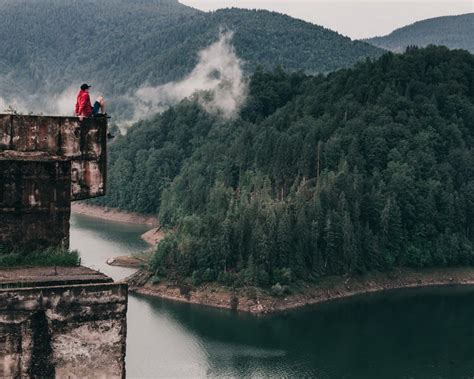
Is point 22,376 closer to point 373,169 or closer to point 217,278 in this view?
point 217,278

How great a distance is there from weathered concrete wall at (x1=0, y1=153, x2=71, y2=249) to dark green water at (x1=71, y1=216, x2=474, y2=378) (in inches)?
1677

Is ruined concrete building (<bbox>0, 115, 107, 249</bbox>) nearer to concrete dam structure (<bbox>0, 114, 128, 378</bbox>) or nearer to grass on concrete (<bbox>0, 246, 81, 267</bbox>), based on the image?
concrete dam structure (<bbox>0, 114, 128, 378</bbox>)

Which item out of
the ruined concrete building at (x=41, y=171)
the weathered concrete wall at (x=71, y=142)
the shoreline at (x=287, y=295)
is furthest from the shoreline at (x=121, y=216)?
the ruined concrete building at (x=41, y=171)

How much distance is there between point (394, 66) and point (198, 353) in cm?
5929

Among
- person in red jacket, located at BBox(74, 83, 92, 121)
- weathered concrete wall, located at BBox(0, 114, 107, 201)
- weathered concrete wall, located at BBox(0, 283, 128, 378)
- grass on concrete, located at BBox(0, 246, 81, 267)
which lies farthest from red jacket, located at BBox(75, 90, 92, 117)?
→ weathered concrete wall, located at BBox(0, 283, 128, 378)

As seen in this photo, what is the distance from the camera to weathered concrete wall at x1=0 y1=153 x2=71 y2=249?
8.16 meters

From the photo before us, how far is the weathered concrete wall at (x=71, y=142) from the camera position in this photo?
8.30m

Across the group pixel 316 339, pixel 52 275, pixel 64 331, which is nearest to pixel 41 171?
pixel 52 275

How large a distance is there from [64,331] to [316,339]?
55.8m

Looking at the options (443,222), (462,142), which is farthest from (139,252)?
(462,142)

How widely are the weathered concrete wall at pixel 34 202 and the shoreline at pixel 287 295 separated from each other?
199 feet

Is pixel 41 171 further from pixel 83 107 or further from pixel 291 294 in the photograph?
pixel 291 294

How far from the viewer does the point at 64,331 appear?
7.07 meters

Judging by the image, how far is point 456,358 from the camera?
59.0 m
